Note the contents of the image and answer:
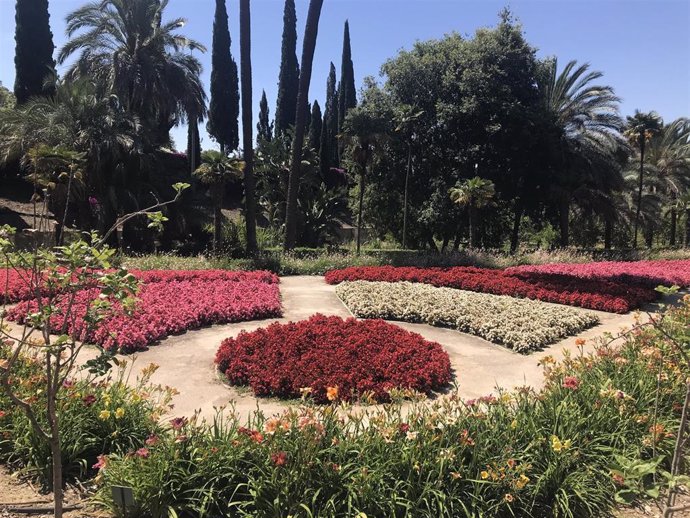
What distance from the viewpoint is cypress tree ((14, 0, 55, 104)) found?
79.4ft

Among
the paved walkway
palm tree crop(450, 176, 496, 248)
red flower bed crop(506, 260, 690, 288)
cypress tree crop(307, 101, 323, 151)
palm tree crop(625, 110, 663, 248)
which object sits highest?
cypress tree crop(307, 101, 323, 151)

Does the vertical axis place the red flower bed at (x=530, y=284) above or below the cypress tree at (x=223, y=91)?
below

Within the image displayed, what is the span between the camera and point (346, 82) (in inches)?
1564

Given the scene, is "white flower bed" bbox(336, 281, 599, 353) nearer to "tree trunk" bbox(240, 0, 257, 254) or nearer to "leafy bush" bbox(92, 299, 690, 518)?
"leafy bush" bbox(92, 299, 690, 518)

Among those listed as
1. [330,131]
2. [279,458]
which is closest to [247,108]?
[279,458]

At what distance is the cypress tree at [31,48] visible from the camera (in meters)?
24.2

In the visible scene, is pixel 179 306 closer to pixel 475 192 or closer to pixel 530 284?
pixel 530 284

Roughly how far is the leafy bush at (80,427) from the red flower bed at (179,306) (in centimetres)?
180

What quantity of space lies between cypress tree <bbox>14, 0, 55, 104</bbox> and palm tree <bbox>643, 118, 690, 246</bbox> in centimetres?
3417

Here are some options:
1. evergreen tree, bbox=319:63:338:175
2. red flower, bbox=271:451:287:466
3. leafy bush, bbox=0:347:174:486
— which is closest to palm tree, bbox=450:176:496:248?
evergreen tree, bbox=319:63:338:175

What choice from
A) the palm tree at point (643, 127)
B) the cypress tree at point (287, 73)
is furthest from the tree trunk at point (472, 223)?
the cypress tree at point (287, 73)

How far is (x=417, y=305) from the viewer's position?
8.56m

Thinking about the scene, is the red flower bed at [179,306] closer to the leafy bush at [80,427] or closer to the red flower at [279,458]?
the leafy bush at [80,427]

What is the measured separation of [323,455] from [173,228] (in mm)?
18044
